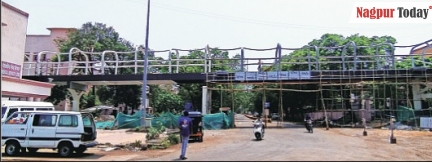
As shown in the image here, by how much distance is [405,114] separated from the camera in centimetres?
2311

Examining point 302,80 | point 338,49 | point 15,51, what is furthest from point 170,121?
point 338,49

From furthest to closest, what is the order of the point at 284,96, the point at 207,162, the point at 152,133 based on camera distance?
the point at 284,96
the point at 152,133
the point at 207,162

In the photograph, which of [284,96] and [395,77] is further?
[284,96]

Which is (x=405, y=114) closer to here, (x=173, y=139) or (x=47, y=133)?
(x=173, y=139)

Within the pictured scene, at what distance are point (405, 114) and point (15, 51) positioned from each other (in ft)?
86.1

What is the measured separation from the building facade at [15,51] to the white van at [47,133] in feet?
20.6

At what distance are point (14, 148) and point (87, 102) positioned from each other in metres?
34.2

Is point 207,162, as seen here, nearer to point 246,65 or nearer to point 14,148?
point 14,148

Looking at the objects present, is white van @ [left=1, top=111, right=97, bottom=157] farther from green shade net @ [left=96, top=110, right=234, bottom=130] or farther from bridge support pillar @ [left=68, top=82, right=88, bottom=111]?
bridge support pillar @ [left=68, top=82, right=88, bottom=111]

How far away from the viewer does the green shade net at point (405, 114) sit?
22469 mm

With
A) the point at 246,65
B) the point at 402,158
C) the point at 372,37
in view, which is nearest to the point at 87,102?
the point at 246,65

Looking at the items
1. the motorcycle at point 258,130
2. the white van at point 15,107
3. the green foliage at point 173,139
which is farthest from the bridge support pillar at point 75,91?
the motorcycle at point 258,130

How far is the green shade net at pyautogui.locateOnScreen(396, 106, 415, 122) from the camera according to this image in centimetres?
2247

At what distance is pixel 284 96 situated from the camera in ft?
135
